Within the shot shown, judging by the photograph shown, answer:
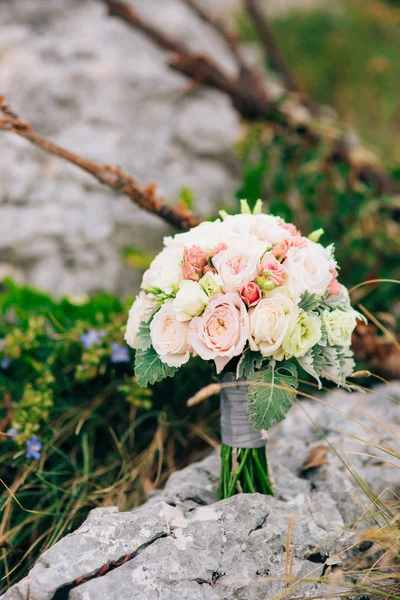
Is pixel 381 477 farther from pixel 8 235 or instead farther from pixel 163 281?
pixel 8 235

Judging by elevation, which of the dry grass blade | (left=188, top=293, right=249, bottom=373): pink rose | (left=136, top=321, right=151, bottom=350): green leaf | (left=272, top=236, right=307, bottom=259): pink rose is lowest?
the dry grass blade

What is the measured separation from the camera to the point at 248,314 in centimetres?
155

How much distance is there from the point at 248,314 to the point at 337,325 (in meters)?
0.27

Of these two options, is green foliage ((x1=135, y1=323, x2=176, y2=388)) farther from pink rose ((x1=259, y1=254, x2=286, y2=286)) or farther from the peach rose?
pink rose ((x1=259, y1=254, x2=286, y2=286))

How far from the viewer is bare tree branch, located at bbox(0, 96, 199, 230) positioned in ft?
6.77

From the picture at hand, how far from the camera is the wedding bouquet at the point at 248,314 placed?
152 centimetres

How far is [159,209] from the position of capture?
2340 millimetres

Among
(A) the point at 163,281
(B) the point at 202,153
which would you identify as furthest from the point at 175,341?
(B) the point at 202,153

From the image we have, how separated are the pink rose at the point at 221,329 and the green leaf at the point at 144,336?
0.50 ft

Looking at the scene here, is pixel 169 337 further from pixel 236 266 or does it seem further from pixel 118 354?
pixel 118 354

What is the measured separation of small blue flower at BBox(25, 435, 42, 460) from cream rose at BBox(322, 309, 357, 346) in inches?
48.6

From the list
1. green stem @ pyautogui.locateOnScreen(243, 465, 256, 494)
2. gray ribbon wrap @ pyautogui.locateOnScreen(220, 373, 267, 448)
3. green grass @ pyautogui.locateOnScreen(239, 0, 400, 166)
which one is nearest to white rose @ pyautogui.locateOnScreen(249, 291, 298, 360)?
gray ribbon wrap @ pyautogui.locateOnScreen(220, 373, 267, 448)

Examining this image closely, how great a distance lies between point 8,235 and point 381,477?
2.60 metres

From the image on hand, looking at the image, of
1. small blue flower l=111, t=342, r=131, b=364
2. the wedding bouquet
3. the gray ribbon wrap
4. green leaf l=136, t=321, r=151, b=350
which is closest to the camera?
the wedding bouquet
